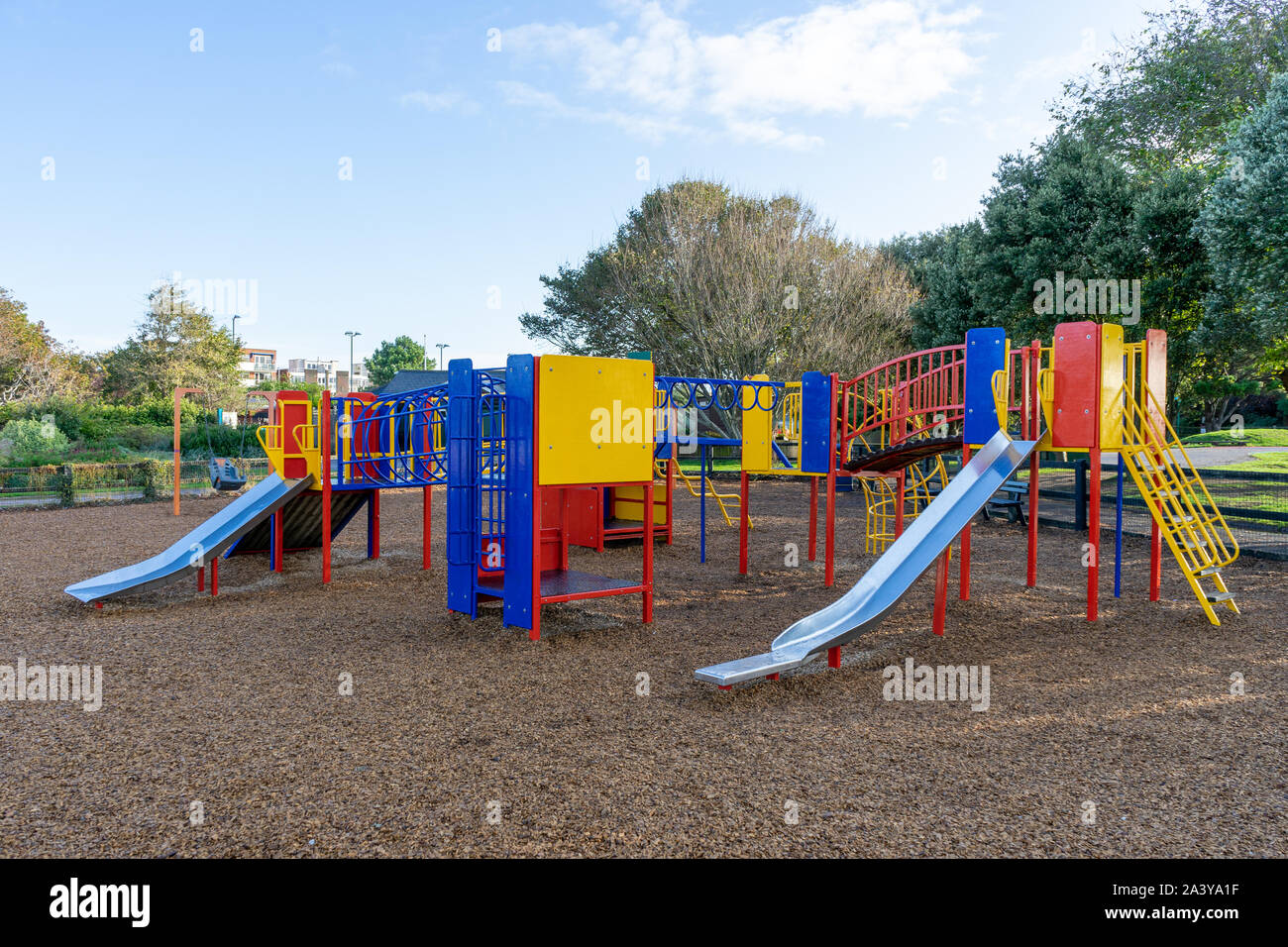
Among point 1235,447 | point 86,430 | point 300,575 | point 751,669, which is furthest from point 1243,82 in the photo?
point 86,430

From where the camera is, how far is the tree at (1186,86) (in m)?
18.1

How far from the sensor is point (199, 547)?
9.16 m

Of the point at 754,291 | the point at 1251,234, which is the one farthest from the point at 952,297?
the point at 1251,234

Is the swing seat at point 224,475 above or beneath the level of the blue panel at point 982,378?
beneath

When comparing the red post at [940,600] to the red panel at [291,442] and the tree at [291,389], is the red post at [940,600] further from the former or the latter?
the tree at [291,389]

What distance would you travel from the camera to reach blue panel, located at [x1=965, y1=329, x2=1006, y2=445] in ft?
26.9

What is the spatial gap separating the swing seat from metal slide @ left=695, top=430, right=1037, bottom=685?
19022 millimetres

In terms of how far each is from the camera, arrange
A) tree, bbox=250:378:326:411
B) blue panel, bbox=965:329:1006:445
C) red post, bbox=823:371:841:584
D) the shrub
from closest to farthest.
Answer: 1. blue panel, bbox=965:329:1006:445
2. red post, bbox=823:371:841:584
3. tree, bbox=250:378:326:411
4. the shrub

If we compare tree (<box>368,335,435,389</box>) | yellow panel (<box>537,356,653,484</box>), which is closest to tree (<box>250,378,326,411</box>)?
yellow panel (<box>537,356,653,484</box>)

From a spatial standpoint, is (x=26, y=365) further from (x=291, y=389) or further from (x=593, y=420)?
(x=593, y=420)

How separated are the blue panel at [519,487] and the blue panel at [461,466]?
0.44 metres

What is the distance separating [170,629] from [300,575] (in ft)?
9.80

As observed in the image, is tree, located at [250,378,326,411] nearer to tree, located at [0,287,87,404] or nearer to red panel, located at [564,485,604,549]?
red panel, located at [564,485,604,549]

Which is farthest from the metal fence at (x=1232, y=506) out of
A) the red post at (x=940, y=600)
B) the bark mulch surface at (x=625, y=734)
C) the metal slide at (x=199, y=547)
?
the metal slide at (x=199, y=547)
